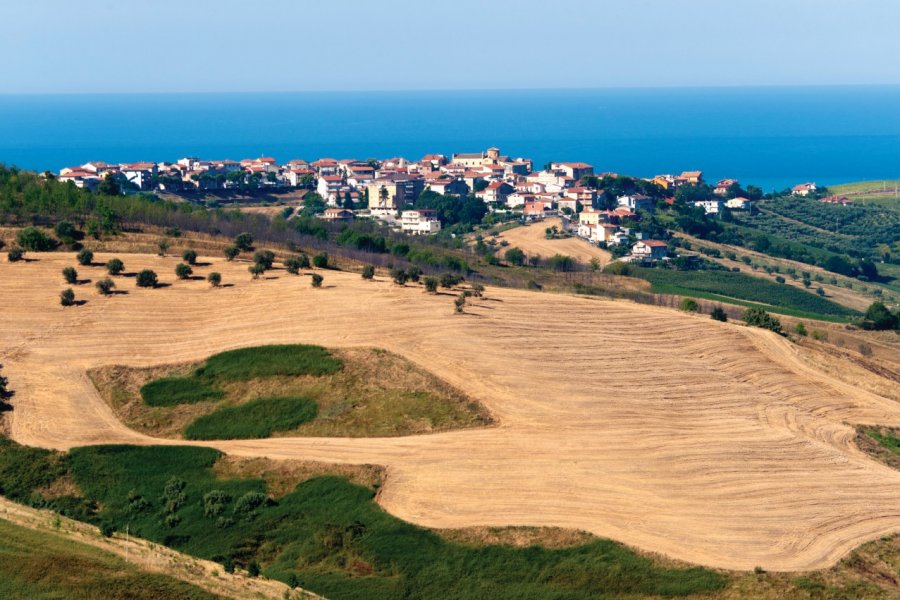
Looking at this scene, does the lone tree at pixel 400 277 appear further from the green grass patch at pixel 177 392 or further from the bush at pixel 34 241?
the bush at pixel 34 241

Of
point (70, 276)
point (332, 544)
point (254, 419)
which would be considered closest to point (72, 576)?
point (332, 544)

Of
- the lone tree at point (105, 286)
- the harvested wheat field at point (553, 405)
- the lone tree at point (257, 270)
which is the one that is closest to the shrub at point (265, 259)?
the lone tree at point (257, 270)

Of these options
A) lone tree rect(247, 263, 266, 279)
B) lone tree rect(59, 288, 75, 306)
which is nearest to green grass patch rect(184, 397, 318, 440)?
lone tree rect(59, 288, 75, 306)

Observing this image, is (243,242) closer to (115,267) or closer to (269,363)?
(115,267)

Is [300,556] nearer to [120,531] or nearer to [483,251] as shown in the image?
[120,531]

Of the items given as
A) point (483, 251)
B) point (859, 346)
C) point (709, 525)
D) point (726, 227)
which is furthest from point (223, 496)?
point (726, 227)

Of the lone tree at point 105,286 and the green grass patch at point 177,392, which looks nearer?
the green grass patch at point 177,392

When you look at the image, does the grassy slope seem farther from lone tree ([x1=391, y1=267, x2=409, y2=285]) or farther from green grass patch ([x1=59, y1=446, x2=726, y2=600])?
lone tree ([x1=391, y1=267, x2=409, y2=285])
